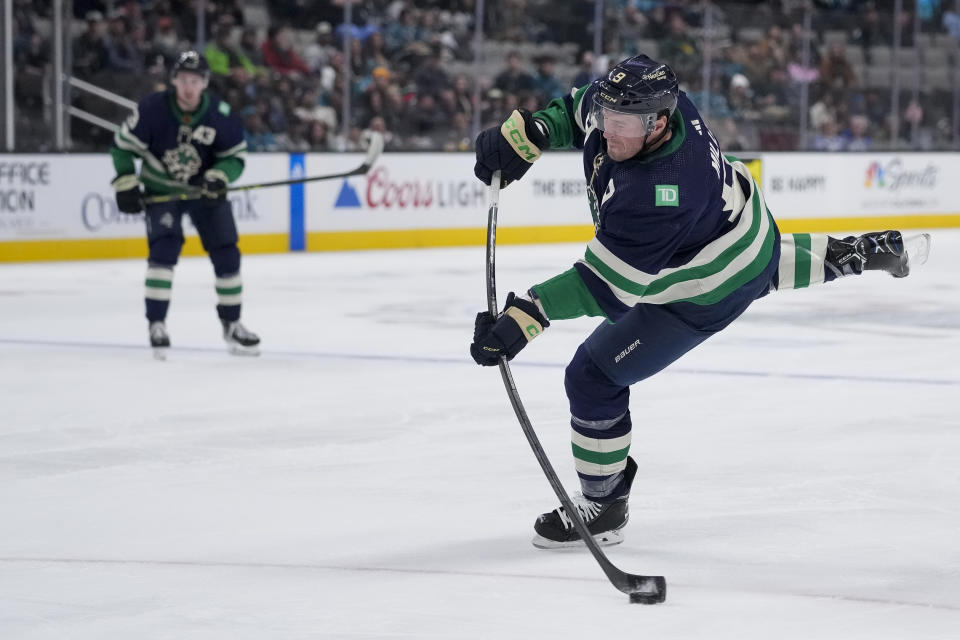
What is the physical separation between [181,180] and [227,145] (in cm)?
25

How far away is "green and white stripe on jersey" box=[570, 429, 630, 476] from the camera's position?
3.52 meters

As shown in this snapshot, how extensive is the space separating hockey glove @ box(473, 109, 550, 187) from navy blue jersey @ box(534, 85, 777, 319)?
A: 0.15m

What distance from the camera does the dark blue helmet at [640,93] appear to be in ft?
10.4

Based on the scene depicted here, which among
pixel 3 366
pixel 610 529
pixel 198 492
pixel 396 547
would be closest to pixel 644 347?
pixel 610 529

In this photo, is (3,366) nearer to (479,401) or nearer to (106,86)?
(479,401)

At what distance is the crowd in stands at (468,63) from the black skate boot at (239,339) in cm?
445

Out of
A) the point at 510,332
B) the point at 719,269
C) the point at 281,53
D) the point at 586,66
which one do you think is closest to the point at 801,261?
the point at 719,269

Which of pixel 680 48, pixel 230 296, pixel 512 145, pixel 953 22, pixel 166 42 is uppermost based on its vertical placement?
pixel 953 22

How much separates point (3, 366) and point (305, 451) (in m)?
2.28

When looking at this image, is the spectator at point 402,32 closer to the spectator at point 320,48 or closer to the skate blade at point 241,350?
the spectator at point 320,48

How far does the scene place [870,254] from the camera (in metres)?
3.83

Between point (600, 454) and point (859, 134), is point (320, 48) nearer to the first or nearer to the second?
point (859, 134)

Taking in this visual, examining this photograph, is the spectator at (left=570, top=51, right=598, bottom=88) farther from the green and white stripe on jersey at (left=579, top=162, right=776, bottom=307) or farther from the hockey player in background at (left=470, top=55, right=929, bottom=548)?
the green and white stripe on jersey at (left=579, top=162, right=776, bottom=307)

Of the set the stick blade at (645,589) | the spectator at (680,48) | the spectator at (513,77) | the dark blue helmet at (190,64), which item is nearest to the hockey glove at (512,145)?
the stick blade at (645,589)
